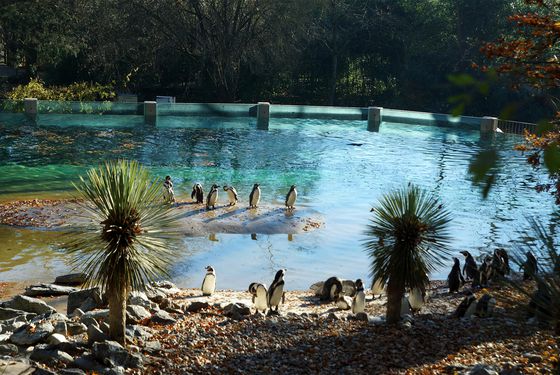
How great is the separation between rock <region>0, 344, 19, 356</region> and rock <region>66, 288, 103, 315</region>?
2.48 metres

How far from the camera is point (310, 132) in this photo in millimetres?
34469

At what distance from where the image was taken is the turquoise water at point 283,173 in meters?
16.1

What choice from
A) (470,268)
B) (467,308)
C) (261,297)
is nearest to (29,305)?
(261,297)

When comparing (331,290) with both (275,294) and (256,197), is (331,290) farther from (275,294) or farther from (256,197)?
(256,197)

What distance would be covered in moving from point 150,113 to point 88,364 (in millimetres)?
27539

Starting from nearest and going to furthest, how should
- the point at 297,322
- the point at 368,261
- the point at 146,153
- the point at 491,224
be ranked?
the point at 297,322, the point at 368,261, the point at 491,224, the point at 146,153

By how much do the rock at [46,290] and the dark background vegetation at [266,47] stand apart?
26626 millimetres

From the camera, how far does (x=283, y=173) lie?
1010 inches

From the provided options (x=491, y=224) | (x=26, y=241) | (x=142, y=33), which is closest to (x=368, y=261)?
(x=491, y=224)

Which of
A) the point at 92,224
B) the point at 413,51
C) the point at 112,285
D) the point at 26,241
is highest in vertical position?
the point at 413,51

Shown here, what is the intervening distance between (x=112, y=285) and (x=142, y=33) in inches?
1272

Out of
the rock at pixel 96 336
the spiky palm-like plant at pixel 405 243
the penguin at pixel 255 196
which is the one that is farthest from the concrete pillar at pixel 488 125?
the rock at pixel 96 336

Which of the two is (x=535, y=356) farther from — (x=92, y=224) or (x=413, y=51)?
(x=413, y=51)

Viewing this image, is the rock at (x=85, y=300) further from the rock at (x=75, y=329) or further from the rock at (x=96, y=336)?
the rock at (x=96, y=336)
